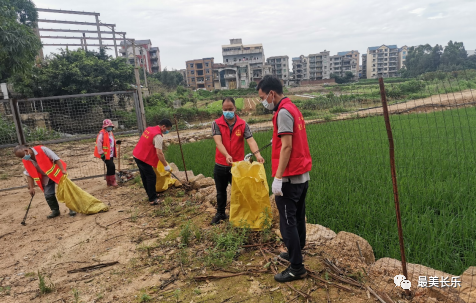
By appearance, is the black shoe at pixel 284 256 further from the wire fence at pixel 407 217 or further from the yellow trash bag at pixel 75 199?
the yellow trash bag at pixel 75 199

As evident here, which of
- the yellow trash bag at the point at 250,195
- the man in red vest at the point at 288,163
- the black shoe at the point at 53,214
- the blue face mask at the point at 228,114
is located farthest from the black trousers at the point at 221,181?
the black shoe at the point at 53,214

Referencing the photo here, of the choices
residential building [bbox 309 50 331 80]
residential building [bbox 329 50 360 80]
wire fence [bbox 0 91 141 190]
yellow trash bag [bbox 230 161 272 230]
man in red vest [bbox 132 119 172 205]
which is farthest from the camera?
residential building [bbox 329 50 360 80]

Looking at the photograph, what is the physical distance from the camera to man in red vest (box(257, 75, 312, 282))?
2.24m

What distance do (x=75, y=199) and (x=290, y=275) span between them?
3678mm

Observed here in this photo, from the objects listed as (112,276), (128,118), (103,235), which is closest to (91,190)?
(128,118)

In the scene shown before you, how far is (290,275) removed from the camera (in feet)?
7.79

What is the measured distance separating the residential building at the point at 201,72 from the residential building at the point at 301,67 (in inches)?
801

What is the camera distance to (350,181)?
14.4 ft

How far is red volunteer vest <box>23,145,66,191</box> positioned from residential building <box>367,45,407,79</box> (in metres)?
68.7

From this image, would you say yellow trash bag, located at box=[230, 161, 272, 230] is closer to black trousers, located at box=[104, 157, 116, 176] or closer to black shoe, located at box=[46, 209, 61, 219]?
black shoe, located at box=[46, 209, 61, 219]

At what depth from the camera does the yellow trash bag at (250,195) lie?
3.21 metres

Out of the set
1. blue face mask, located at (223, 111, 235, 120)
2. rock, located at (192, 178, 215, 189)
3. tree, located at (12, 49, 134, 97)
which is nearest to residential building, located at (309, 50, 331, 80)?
tree, located at (12, 49, 134, 97)

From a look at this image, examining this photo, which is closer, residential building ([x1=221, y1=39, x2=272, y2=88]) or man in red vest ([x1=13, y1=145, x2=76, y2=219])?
man in red vest ([x1=13, y1=145, x2=76, y2=219])

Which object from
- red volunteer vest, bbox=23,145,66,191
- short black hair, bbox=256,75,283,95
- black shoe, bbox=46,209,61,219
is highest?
short black hair, bbox=256,75,283,95
